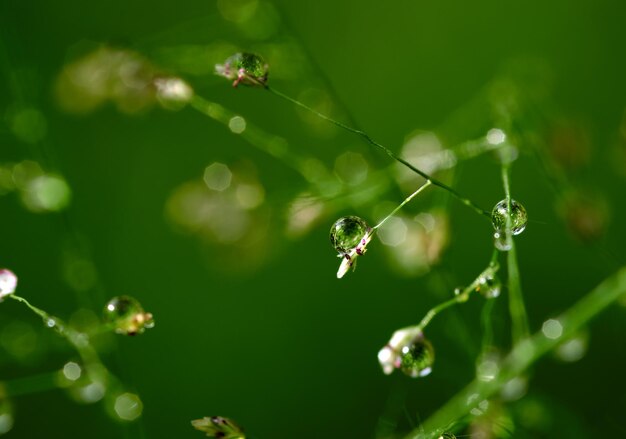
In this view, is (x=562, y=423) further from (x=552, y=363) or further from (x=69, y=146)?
(x=69, y=146)

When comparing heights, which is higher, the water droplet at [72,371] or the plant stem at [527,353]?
the water droplet at [72,371]

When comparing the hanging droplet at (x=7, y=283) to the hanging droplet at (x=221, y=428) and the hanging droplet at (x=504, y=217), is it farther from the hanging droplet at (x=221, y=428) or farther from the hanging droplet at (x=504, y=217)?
the hanging droplet at (x=504, y=217)

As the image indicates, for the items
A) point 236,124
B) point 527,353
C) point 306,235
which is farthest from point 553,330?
point 306,235

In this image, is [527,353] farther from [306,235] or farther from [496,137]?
[306,235]

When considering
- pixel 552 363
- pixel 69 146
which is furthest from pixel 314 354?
pixel 69 146

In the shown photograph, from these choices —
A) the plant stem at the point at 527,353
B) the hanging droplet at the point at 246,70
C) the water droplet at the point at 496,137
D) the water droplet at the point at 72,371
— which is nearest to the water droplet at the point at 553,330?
the plant stem at the point at 527,353
